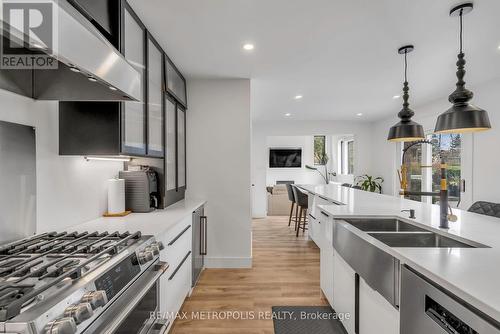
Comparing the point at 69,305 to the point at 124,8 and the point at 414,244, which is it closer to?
the point at 124,8

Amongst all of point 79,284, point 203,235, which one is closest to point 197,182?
point 203,235

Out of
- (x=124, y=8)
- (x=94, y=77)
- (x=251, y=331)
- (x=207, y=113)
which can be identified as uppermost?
(x=124, y=8)

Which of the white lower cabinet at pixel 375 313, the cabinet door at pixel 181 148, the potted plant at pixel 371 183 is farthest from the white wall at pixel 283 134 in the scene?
the white lower cabinet at pixel 375 313

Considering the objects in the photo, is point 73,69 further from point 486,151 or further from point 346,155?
point 346,155

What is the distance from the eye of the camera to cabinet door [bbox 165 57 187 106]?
8.97ft

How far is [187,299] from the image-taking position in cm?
265

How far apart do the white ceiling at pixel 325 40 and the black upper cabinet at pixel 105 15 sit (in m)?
0.20

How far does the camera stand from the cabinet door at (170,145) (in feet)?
8.96

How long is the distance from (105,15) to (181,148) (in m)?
1.82

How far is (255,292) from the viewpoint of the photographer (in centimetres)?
281

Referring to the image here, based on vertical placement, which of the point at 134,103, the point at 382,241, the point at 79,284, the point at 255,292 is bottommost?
the point at 255,292

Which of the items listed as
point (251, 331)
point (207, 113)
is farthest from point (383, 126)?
point (251, 331)

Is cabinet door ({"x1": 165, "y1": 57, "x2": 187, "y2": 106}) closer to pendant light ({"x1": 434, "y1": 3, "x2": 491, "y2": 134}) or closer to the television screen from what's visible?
pendant light ({"x1": 434, "y1": 3, "x2": 491, "y2": 134})

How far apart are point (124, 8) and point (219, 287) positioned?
8.83 feet
